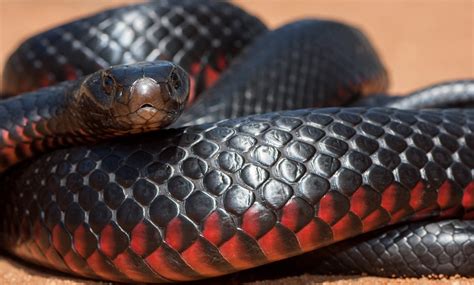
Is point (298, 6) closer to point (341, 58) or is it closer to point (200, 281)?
point (341, 58)

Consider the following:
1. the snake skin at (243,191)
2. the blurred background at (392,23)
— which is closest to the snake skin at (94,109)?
the snake skin at (243,191)

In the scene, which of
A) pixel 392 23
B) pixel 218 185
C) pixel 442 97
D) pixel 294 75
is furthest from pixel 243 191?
pixel 392 23

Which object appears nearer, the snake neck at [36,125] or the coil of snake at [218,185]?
the coil of snake at [218,185]

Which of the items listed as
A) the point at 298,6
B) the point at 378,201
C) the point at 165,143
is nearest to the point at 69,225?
the point at 165,143

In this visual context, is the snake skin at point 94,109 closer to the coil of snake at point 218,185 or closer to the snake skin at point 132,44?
the coil of snake at point 218,185

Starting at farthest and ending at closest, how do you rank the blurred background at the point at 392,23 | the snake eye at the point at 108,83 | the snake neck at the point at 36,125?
the blurred background at the point at 392,23, the snake neck at the point at 36,125, the snake eye at the point at 108,83

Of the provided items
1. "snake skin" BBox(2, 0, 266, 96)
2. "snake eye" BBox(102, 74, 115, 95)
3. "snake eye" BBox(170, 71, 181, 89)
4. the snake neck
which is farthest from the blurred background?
"snake eye" BBox(102, 74, 115, 95)

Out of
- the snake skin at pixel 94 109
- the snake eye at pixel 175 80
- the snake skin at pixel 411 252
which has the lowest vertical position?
the snake skin at pixel 411 252

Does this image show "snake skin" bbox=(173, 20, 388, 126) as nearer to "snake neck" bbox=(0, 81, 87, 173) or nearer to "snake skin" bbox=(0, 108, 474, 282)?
"snake neck" bbox=(0, 81, 87, 173)
